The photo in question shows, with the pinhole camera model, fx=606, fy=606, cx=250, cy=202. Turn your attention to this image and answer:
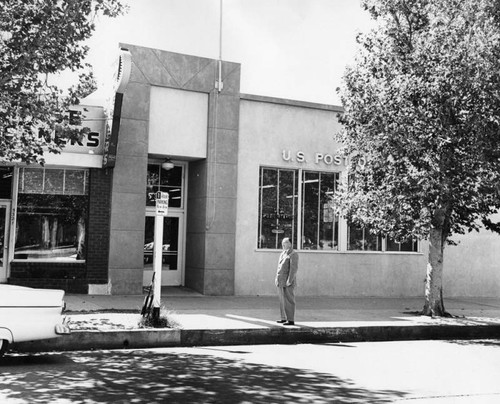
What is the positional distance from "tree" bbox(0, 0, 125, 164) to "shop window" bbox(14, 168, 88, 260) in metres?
4.38

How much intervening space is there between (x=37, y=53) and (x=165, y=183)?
816 cm

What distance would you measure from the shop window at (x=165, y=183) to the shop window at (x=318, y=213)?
153 inches

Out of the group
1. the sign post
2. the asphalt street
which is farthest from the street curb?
the sign post

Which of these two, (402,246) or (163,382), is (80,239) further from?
(402,246)

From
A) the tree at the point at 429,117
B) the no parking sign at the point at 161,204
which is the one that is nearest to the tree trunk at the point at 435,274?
the tree at the point at 429,117

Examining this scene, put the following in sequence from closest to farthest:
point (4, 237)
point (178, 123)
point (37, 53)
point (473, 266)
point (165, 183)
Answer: point (37, 53) < point (4, 237) < point (178, 123) < point (165, 183) < point (473, 266)

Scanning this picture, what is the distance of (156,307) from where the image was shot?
432 inches

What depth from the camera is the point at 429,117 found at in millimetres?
13047

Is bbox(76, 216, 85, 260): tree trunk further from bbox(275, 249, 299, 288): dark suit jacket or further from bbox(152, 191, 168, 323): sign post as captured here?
bbox(275, 249, 299, 288): dark suit jacket

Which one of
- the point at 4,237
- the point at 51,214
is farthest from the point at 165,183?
the point at 4,237

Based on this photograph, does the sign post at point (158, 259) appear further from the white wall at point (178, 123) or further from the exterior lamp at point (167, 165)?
the exterior lamp at point (167, 165)

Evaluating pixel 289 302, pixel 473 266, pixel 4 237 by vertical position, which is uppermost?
pixel 4 237

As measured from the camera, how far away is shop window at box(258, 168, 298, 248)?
1827 centimetres

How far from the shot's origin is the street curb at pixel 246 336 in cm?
983
